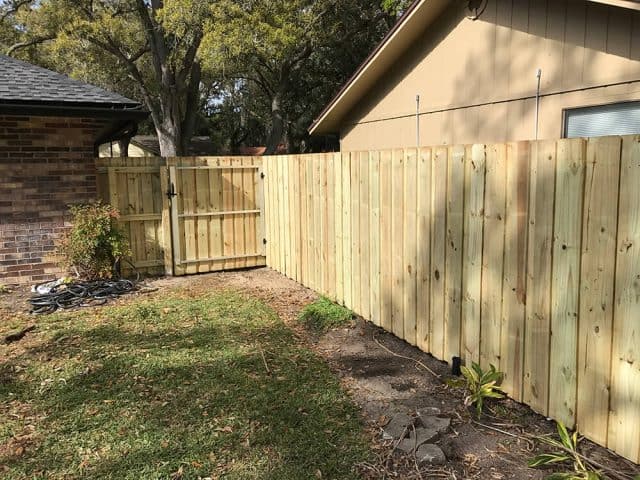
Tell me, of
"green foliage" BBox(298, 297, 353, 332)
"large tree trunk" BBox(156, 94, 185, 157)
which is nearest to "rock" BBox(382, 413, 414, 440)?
"green foliage" BBox(298, 297, 353, 332)

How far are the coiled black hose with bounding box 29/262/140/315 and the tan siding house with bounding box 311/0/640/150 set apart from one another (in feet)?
17.6

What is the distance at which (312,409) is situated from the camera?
3504mm

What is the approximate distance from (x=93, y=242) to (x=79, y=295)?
0.75 meters

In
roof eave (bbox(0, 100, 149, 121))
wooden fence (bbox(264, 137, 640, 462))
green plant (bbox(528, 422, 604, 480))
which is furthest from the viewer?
roof eave (bbox(0, 100, 149, 121))

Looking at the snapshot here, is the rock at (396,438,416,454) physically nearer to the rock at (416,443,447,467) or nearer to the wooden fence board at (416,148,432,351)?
the rock at (416,443,447,467)

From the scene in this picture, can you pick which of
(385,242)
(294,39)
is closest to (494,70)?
(385,242)

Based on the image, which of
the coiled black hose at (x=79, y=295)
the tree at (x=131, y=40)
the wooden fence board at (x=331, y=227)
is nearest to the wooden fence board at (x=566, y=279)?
the wooden fence board at (x=331, y=227)

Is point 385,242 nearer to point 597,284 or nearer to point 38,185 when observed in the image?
point 597,284

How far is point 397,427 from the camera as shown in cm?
317

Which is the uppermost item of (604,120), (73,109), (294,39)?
(294,39)

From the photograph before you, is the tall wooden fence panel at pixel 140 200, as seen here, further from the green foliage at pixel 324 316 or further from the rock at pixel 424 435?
the rock at pixel 424 435

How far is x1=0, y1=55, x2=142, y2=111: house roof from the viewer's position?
20.7 ft

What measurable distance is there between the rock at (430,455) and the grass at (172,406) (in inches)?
12.8

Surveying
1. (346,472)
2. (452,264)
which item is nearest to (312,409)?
(346,472)
